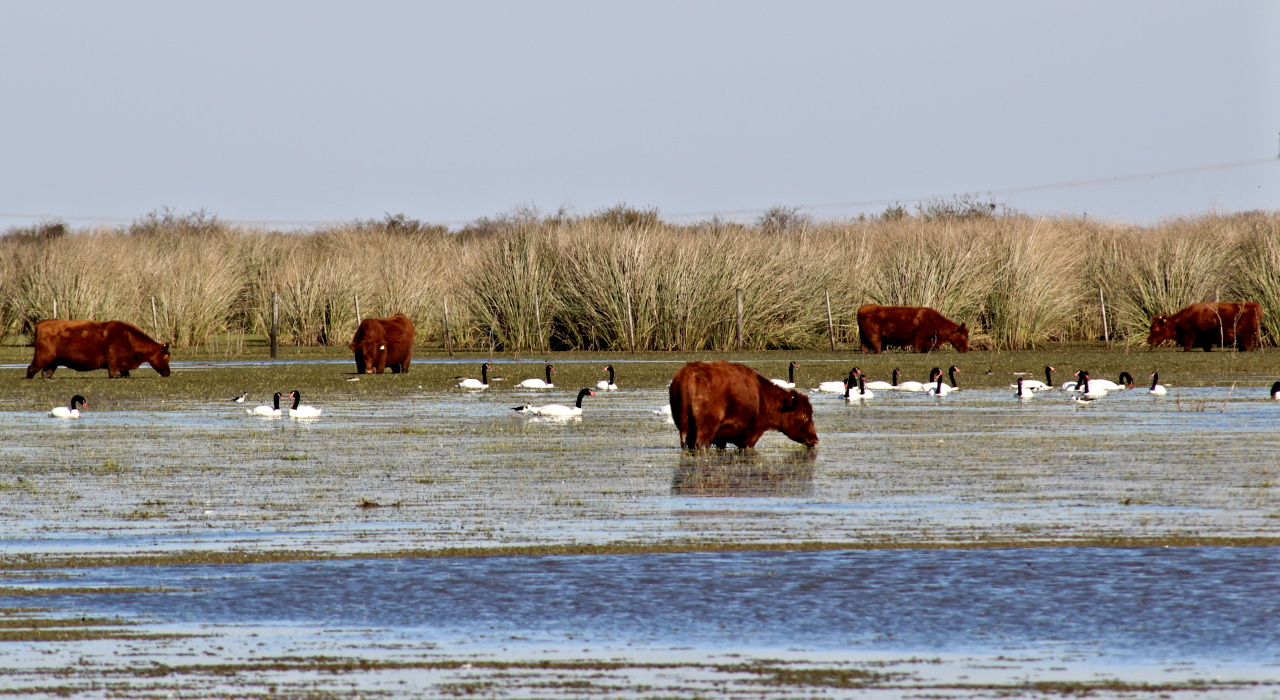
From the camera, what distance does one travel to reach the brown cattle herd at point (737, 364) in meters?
15.4

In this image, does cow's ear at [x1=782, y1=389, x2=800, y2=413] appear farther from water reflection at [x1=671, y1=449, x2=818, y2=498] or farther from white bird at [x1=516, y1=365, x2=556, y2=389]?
white bird at [x1=516, y1=365, x2=556, y2=389]

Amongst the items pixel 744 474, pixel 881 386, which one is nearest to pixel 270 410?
pixel 744 474

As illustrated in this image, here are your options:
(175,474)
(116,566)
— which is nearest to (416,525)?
(116,566)

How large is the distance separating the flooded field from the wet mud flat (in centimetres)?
2

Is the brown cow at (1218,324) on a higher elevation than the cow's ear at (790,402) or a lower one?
higher

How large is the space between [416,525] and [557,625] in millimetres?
3327

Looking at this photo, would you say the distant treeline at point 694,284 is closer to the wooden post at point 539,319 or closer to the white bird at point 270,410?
the wooden post at point 539,319

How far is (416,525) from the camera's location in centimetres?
1065

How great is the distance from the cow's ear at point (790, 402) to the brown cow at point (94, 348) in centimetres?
1778

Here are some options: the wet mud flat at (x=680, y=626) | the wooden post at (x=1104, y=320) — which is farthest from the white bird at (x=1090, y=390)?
the wooden post at (x=1104, y=320)

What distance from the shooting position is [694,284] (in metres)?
40.0

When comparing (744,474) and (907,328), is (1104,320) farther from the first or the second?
(744,474)

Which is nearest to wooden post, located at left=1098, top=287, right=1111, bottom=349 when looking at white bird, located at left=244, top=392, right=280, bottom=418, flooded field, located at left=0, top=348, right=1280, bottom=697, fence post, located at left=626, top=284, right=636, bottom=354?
fence post, located at left=626, top=284, right=636, bottom=354

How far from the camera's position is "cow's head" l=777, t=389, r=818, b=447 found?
15.7m
